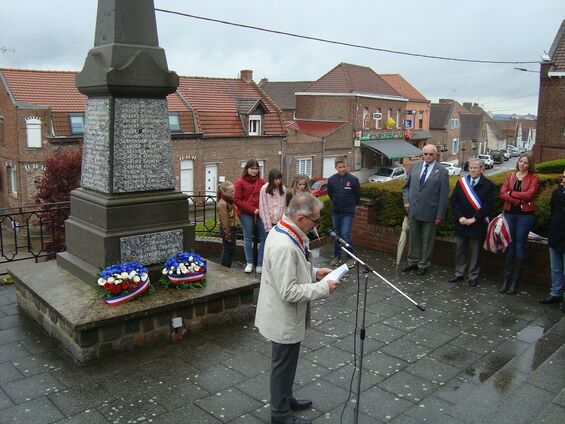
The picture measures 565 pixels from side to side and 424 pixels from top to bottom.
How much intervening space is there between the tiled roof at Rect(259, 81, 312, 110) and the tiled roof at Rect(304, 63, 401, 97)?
118 inches

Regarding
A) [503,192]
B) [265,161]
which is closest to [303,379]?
[503,192]

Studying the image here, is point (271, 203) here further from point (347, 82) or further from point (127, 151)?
point (347, 82)

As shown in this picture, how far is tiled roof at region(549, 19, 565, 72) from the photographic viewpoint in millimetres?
28094

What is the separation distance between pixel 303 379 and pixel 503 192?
411 cm

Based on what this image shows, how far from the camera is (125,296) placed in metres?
5.40

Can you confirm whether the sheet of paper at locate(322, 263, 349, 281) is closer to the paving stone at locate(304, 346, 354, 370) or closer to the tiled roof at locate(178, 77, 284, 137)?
the paving stone at locate(304, 346, 354, 370)

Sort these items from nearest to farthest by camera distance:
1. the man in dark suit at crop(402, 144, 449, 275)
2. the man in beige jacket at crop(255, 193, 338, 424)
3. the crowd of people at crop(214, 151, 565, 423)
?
the man in beige jacket at crop(255, 193, 338, 424), the crowd of people at crop(214, 151, 565, 423), the man in dark suit at crop(402, 144, 449, 275)

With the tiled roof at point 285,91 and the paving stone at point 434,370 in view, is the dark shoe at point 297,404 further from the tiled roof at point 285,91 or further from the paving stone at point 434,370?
the tiled roof at point 285,91

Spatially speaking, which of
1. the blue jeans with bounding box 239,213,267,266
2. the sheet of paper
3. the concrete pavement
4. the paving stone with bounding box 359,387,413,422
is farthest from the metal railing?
the sheet of paper

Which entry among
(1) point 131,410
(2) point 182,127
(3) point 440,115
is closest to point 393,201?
(1) point 131,410

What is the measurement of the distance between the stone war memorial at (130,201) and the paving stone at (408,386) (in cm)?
205

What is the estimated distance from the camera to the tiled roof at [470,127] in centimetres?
7894

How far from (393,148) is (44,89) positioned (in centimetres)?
2968

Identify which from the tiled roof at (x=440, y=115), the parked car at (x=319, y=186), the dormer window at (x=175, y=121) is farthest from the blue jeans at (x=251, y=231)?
the tiled roof at (x=440, y=115)
